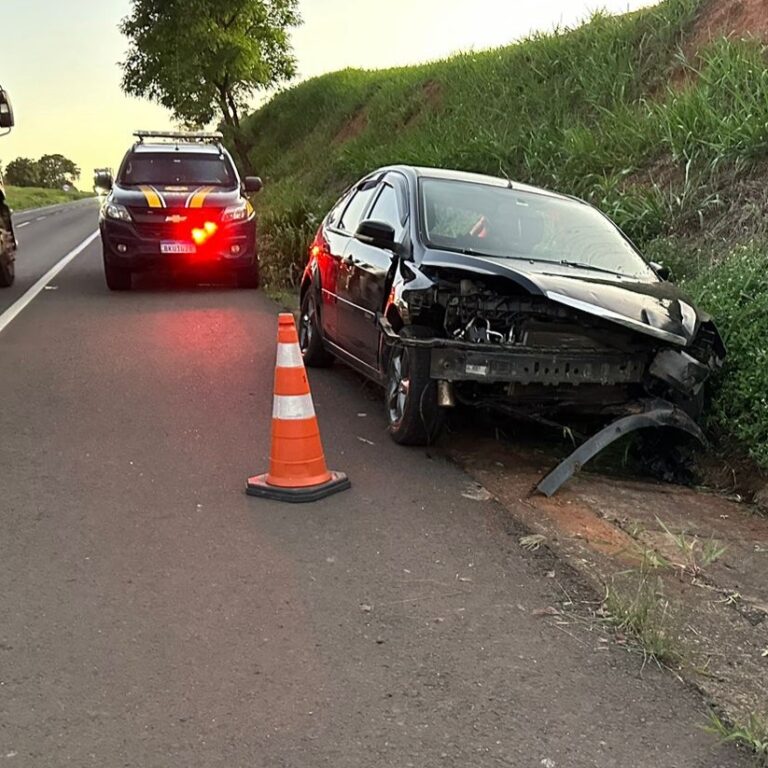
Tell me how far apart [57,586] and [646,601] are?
7.64 feet

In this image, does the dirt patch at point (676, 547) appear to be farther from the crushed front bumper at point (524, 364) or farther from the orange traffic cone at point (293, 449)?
the orange traffic cone at point (293, 449)

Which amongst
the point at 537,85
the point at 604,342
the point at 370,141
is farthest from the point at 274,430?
the point at 370,141

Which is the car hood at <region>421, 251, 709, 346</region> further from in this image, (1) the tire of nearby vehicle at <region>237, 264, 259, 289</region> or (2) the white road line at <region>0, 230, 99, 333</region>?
(1) the tire of nearby vehicle at <region>237, 264, 259, 289</region>

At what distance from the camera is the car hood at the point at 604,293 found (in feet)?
16.4

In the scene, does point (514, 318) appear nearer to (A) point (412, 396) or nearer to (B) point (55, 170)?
(A) point (412, 396)

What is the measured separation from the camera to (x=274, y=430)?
498 cm

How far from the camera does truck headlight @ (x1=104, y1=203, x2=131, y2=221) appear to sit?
41.1ft

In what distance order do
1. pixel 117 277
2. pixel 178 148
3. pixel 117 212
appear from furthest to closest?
pixel 178 148 → pixel 117 277 → pixel 117 212

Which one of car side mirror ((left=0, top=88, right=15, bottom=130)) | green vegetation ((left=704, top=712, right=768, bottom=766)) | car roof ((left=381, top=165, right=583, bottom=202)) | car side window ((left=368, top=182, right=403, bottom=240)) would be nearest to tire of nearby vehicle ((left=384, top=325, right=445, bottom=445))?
car side window ((left=368, top=182, right=403, bottom=240))

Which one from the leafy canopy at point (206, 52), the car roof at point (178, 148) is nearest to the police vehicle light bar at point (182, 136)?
the car roof at point (178, 148)

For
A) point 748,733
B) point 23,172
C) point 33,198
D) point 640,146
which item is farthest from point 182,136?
point 23,172

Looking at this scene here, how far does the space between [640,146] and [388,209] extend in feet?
17.3

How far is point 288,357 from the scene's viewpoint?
5.07 meters

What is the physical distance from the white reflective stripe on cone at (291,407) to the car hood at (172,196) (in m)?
8.31
